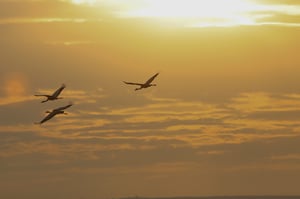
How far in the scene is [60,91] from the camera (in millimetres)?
137375

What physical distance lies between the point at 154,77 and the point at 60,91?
2013 cm

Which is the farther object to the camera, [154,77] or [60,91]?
[154,77]

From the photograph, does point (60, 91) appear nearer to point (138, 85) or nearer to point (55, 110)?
point (55, 110)

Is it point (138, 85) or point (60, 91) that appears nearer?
point (60, 91)

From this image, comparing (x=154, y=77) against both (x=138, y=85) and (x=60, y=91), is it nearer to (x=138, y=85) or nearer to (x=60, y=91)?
(x=138, y=85)

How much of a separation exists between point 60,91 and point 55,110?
14.7 feet

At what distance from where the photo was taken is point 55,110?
13438 centimetres

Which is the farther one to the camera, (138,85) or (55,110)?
(138,85)

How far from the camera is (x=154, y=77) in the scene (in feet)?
488

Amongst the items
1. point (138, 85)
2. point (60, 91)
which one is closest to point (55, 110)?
point (60, 91)

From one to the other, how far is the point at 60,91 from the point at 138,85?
1979 centimetres

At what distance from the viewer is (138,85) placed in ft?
498

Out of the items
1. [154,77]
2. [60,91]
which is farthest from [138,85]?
[60,91]

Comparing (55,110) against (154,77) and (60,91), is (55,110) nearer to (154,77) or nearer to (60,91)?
(60,91)
